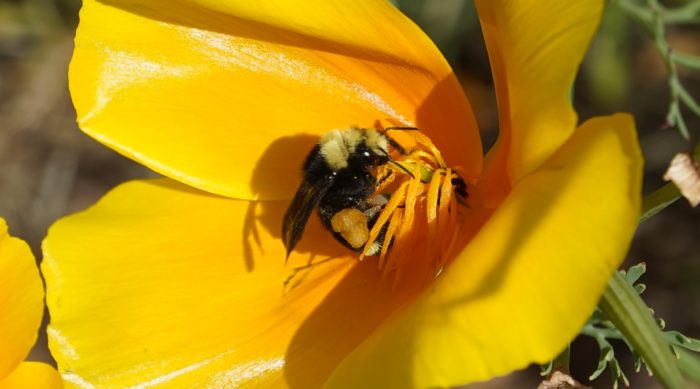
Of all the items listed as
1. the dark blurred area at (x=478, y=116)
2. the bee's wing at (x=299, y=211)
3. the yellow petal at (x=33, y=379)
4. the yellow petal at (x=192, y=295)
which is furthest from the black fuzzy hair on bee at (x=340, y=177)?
the dark blurred area at (x=478, y=116)

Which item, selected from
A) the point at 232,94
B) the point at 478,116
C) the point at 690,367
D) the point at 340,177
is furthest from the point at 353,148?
the point at 478,116

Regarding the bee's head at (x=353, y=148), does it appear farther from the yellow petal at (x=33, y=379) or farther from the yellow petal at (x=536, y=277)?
the yellow petal at (x=33, y=379)

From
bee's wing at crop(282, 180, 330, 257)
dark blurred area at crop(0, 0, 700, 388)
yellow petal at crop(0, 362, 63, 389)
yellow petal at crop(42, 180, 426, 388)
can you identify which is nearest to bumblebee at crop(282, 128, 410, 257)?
bee's wing at crop(282, 180, 330, 257)

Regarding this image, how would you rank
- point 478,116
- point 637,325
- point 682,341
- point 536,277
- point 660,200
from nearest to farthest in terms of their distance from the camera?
point 536,277 → point 637,325 → point 660,200 → point 682,341 → point 478,116

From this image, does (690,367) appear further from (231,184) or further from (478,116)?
(478,116)

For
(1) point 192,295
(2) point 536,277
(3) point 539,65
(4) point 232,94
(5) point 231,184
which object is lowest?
(1) point 192,295
